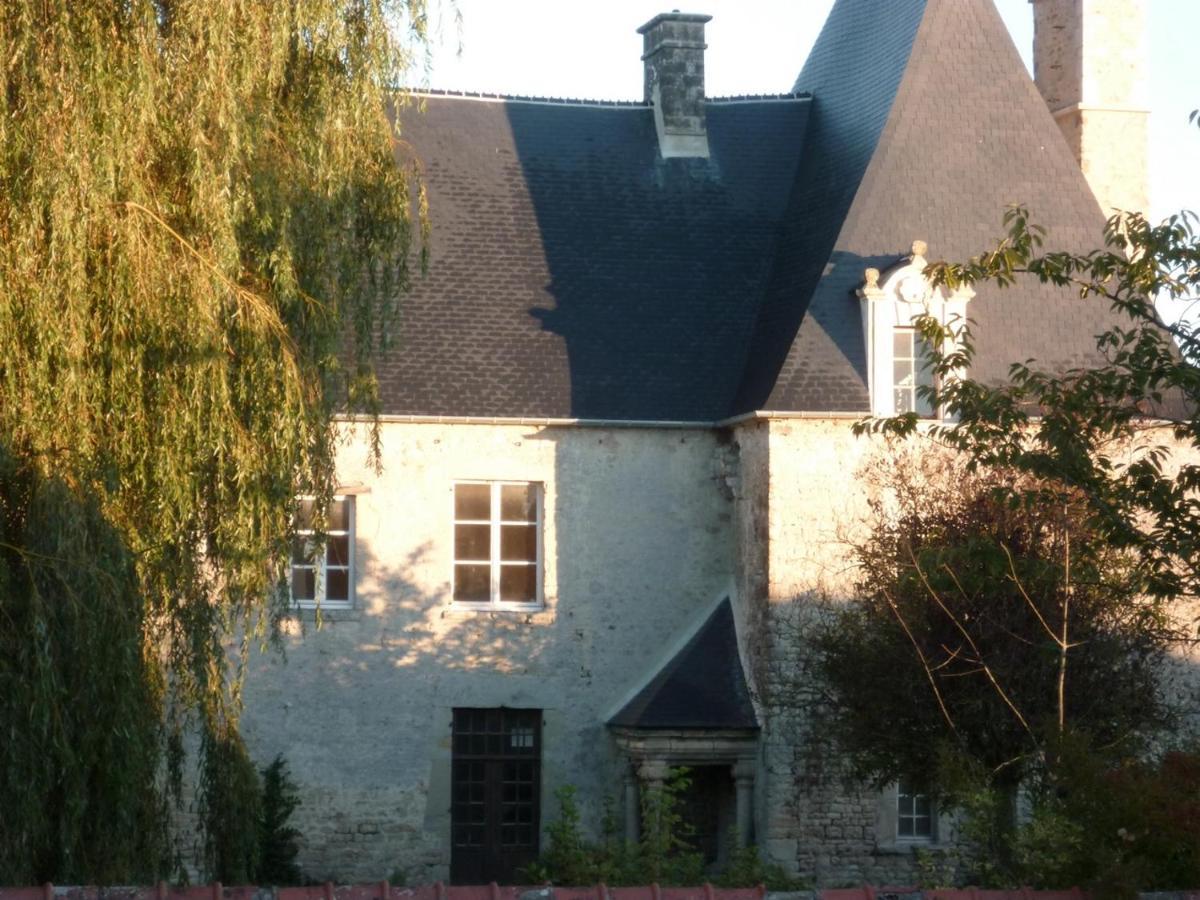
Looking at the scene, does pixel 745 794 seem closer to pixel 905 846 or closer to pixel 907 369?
pixel 905 846

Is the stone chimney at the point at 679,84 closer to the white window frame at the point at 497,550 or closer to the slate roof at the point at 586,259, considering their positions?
the slate roof at the point at 586,259

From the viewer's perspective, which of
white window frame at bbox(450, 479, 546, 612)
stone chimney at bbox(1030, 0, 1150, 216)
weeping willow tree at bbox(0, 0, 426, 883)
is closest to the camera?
weeping willow tree at bbox(0, 0, 426, 883)

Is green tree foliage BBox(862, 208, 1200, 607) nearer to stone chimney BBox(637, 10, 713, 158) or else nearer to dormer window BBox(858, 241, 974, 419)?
dormer window BBox(858, 241, 974, 419)

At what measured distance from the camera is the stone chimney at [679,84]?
22.7 metres

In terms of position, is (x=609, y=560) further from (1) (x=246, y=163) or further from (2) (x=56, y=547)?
(2) (x=56, y=547)

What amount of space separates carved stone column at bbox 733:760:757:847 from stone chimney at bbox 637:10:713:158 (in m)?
7.77

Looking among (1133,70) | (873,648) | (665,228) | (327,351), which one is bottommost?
(873,648)

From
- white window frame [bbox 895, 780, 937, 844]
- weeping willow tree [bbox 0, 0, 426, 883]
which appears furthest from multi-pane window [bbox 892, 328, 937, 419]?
weeping willow tree [bbox 0, 0, 426, 883]

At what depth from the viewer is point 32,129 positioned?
10.6 metres

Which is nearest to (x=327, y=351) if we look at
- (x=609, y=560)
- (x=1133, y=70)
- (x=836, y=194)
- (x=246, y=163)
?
(x=246, y=163)

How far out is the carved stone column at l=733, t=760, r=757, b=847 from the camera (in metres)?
19.0

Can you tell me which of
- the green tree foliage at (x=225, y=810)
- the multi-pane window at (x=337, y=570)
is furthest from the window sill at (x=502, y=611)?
the green tree foliage at (x=225, y=810)

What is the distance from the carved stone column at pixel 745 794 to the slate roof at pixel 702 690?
1.44ft

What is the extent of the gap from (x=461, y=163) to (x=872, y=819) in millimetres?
8921
